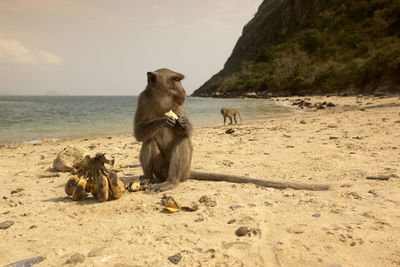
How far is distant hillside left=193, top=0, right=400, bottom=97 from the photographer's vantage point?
99.5 ft

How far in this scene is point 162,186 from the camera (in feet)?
12.8

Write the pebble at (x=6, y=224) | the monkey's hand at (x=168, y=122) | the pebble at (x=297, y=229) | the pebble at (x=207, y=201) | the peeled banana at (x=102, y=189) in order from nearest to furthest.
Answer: the pebble at (x=297, y=229) → the pebble at (x=6, y=224) → the pebble at (x=207, y=201) → the peeled banana at (x=102, y=189) → the monkey's hand at (x=168, y=122)

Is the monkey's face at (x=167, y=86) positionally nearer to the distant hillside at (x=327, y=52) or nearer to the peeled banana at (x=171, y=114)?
the peeled banana at (x=171, y=114)

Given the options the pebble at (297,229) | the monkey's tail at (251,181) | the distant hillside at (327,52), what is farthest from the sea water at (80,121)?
the pebble at (297,229)

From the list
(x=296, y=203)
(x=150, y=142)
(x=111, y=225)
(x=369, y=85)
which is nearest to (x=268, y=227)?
(x=296, y=203)

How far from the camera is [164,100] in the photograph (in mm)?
3920

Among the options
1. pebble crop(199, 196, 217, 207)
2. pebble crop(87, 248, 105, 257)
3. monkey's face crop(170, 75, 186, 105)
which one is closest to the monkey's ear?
monkey's face crop(170, 75, 186, 105)

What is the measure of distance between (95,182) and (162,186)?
904mm

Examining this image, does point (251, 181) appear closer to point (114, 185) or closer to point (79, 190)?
point (114, 185)

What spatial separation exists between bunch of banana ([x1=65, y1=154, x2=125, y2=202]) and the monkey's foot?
17.0 inches

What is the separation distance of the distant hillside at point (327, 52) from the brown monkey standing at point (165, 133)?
87.7ft

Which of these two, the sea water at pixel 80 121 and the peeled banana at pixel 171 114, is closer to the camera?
the peeled banana at pixel 171 114

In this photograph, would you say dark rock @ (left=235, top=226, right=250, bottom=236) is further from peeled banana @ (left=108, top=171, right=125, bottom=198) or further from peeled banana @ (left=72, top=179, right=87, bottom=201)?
peeled banana @ (left=72, top=179, right=87, bottom=201)

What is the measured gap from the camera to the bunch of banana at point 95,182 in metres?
3.39
